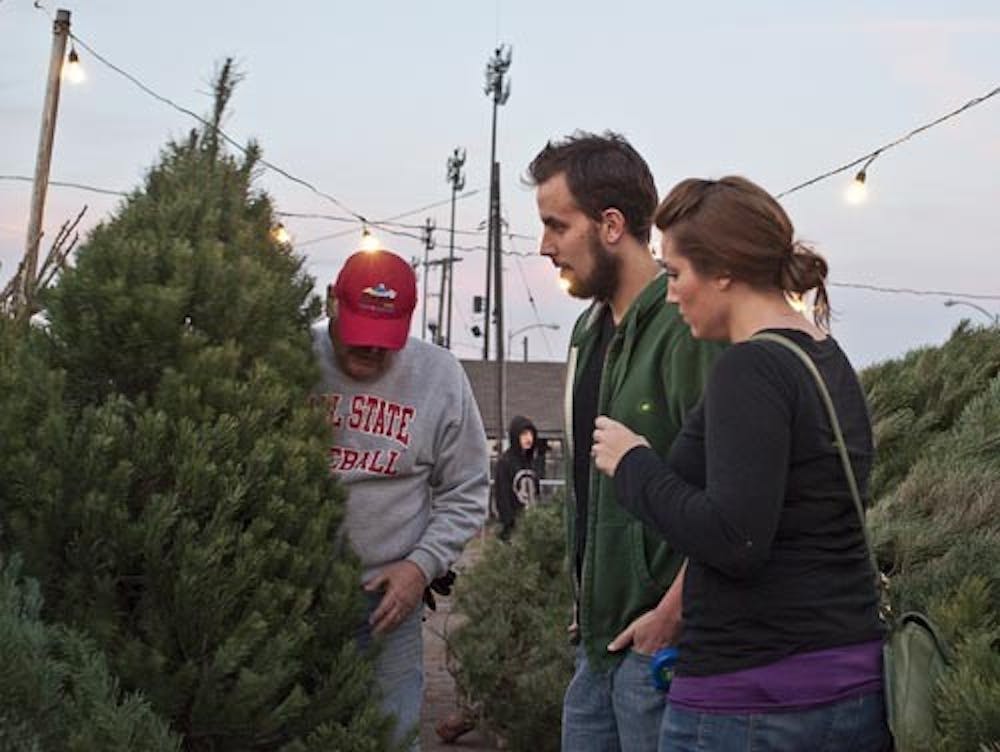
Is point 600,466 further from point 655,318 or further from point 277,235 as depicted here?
point 277,235

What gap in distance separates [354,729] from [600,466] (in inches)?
26.7

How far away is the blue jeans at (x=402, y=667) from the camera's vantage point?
10.2 ft

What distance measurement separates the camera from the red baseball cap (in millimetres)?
3115

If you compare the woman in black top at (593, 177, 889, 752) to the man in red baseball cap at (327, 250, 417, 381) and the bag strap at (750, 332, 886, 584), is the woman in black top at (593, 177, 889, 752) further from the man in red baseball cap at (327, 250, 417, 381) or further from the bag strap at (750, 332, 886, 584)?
the man in red baseball cap at (327, 250, 417, 381)

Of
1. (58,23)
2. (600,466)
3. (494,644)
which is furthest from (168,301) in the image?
(58,23)

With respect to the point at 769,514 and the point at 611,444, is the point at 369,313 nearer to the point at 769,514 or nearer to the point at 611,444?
the point at 611,444

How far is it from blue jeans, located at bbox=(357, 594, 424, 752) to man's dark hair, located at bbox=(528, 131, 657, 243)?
3.31ft

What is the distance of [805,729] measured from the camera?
84.4 inches

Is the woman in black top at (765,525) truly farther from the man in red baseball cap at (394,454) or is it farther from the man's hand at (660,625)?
the man in red baseball cap at (394,454)

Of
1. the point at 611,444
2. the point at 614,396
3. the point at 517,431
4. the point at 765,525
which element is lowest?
the point at 765,525

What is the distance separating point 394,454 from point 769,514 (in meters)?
1.30

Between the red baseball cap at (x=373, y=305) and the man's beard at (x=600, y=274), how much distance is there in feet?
1.66

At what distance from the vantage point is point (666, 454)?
256 centimetres

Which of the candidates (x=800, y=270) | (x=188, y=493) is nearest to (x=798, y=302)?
(x=800, y=270)
